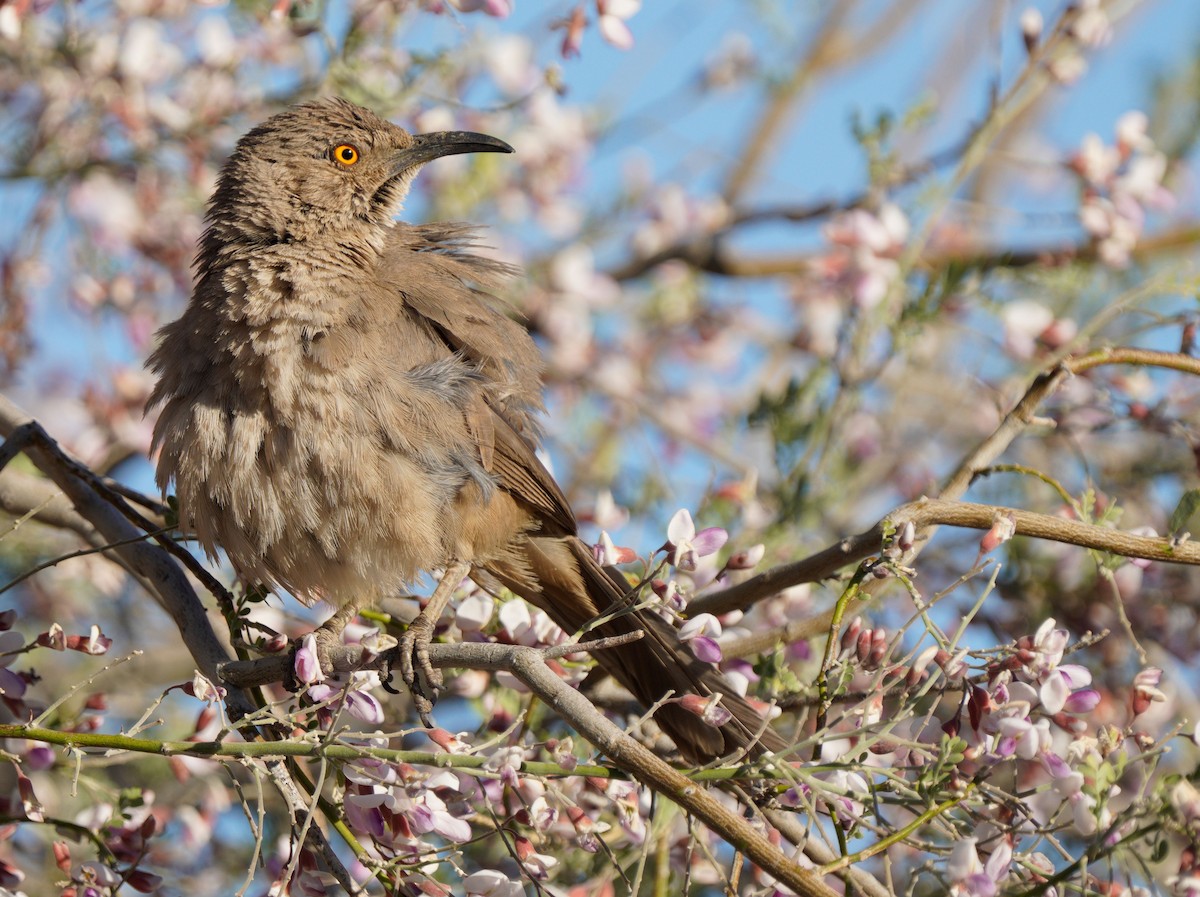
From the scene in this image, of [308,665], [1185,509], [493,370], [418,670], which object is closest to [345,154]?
[493,370]

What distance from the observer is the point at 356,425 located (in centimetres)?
334

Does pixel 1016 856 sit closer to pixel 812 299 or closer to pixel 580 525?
pixel 580 525

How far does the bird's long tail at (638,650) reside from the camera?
3.19 metres

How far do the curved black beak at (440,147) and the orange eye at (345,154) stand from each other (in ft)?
0.44

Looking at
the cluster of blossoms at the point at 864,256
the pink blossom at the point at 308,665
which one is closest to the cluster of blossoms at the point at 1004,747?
the pink blossom at the point at 308,665

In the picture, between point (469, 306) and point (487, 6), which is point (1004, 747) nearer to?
point (469, 306)

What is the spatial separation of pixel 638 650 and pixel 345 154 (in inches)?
69.2

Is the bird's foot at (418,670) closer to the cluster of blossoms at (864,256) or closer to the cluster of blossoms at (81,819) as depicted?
the cluster of blossoms at (81,819)

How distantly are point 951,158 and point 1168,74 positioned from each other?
1805 mm

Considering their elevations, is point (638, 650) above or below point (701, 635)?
above

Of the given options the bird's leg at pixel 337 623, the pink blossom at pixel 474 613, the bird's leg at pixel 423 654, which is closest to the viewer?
the bird's leg at pixel 423 654

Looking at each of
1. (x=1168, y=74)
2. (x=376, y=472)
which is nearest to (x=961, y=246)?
(x=1168, y=74)

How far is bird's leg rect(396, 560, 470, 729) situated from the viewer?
2.92 metres

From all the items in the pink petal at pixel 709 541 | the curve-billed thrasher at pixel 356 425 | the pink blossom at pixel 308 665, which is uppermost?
the curve-billed thrasher at pixel 356 425
